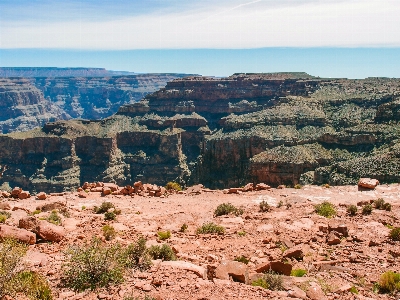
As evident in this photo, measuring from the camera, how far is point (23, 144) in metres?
103

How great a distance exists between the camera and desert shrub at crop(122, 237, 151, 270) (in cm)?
1230

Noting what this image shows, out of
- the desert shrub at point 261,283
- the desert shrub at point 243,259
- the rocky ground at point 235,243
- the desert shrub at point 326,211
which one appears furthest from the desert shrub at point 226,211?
the desert shrub at point 261,283

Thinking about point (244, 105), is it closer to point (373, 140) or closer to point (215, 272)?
point (373, 140)

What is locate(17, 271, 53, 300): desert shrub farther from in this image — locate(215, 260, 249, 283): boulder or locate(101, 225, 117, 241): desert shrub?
locate(101, 225, 117, 241): desert shrub

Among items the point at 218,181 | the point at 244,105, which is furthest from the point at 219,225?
the point at 244,105

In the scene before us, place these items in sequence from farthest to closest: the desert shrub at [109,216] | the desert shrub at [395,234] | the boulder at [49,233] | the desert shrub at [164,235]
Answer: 1. the desert shrub at [109,216]
2. the desert shrub at [164,235]
3. the desert shrub at [395,234]
4. the boulder at [49,233]

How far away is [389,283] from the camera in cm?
1173

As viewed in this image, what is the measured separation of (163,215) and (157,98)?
11049 cm

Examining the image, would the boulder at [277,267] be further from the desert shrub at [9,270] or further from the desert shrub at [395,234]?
the desert shrub at [9,270]

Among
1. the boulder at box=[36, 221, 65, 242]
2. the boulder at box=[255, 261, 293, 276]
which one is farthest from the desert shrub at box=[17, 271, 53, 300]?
the boulder at box=[255, 261, 293, 276]

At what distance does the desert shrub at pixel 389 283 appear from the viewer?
458 inches

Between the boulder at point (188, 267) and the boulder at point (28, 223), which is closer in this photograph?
the boulder at point (188, 267)

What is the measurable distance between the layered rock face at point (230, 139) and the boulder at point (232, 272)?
102ft

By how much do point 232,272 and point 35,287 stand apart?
5.46m
